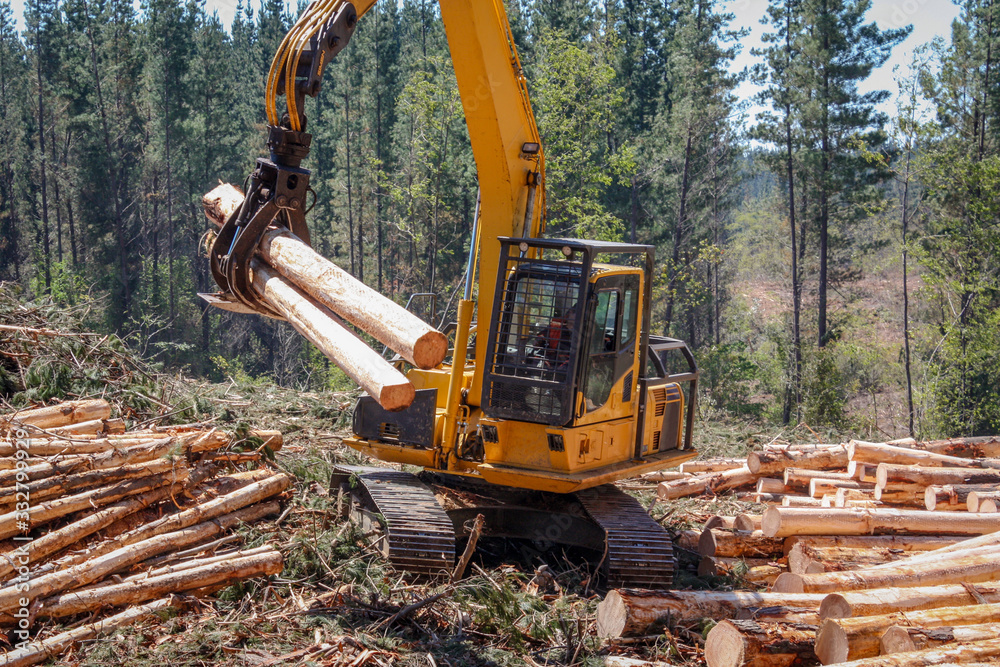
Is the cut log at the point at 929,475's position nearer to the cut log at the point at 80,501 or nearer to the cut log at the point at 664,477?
the cut log at the point at 664,477

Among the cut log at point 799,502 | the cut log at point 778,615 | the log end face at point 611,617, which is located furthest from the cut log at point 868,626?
the cut log at point 799,502

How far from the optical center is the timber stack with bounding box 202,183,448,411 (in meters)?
5.01

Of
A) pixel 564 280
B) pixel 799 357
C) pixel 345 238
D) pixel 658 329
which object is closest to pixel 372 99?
pixel 345 238

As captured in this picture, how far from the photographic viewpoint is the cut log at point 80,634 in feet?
17.8

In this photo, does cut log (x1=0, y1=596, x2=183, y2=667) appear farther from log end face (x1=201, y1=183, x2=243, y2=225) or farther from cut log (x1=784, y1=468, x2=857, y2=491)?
cut log (x1=784, y1=468, x2=857, y2=491)

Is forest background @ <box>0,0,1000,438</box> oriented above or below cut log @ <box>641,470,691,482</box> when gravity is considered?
above

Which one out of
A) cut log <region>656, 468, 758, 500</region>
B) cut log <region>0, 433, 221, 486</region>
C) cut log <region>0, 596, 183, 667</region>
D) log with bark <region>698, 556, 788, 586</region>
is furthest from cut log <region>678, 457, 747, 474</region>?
cut log <region>0, 596, 183, 667</region>

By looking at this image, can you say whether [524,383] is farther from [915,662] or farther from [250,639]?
[915,662]

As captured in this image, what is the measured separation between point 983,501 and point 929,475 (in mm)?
719

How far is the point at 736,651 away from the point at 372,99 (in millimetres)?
41400

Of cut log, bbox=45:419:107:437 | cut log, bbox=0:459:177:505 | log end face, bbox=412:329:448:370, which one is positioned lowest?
cut log, bbox=0:459:177:505

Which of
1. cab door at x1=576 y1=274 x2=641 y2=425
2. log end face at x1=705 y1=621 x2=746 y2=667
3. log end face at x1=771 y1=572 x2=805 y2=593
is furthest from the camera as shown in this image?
cab door at x1=576 y1=274 x2=641 y2=425

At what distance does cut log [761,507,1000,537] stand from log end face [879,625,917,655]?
287cm

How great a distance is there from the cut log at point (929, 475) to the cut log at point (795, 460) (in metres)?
0.99
